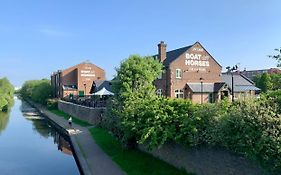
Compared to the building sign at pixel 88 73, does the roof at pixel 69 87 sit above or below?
below

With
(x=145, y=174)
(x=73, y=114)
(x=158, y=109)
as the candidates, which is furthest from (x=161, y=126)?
(x=73, y=114)

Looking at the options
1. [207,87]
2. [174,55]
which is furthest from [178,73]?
[207,87]

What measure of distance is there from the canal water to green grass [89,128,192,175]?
7.58 ft

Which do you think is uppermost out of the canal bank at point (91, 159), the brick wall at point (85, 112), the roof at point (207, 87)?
the roof at point (207, 87)

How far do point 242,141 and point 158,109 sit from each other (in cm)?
516

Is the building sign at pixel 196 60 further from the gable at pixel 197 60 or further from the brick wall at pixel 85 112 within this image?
the brick wall at pixel 85 112

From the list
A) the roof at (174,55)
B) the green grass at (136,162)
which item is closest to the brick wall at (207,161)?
the green grass at (136,162)

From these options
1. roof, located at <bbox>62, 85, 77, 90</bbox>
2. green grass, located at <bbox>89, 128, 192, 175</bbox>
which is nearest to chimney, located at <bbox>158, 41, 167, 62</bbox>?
green grass, located at <bbox>89, 128, 192, 175</bbox>

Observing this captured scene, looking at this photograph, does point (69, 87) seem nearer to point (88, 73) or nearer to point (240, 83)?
point (88, 73)

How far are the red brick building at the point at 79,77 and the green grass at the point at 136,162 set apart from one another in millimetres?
42636

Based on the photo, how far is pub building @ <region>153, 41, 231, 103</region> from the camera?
112ft

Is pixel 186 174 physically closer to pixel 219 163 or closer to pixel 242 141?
pixel 219 163

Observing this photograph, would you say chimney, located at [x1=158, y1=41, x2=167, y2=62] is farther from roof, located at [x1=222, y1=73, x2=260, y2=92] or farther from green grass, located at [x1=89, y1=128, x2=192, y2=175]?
green grass, located at [x1=89, y1=128, x2=192, y2=175]

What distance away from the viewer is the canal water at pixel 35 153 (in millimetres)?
16859
